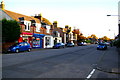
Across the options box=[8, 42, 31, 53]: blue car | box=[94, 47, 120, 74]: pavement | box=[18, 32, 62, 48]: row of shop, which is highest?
box=[18, 32, 62, 48]: row of shop

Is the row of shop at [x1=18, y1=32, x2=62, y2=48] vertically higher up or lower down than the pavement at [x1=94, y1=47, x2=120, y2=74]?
higher up

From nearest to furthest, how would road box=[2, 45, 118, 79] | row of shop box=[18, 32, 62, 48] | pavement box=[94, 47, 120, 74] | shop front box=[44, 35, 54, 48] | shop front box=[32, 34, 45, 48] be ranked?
road box=[2, 45, 118, 79], pavement box=[94, 47, 120, 74], row of shop box=[18, 32, 62, 48], shop front box=[32, 34, 45, 48], shop front box=[44, 35, 54, 48]

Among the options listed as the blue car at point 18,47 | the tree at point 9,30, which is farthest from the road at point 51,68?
the tree at point 9,30

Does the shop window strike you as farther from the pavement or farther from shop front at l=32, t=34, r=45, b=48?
the pavement

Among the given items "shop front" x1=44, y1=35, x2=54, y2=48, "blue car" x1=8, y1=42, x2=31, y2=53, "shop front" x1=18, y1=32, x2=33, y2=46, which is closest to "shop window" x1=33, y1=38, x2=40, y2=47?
"shop front" x1=18, y1=32, x2=33, y2=46

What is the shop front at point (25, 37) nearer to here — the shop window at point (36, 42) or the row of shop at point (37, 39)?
the row of shop at point (37, 39)

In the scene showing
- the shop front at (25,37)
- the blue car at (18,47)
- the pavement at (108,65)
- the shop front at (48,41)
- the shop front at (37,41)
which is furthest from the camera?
the shop front at (48,41)

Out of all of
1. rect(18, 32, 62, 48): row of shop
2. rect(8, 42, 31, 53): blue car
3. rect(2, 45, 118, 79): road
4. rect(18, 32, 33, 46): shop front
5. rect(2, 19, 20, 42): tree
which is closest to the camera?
rect(2, 45, 118, 79): road

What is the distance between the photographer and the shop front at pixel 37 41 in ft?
115

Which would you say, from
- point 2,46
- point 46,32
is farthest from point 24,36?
point 46,32

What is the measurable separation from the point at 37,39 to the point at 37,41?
1.77 ft

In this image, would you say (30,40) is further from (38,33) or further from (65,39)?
(65,39)

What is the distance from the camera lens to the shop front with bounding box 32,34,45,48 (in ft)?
115

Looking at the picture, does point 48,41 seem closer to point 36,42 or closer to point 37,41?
point 37,41
